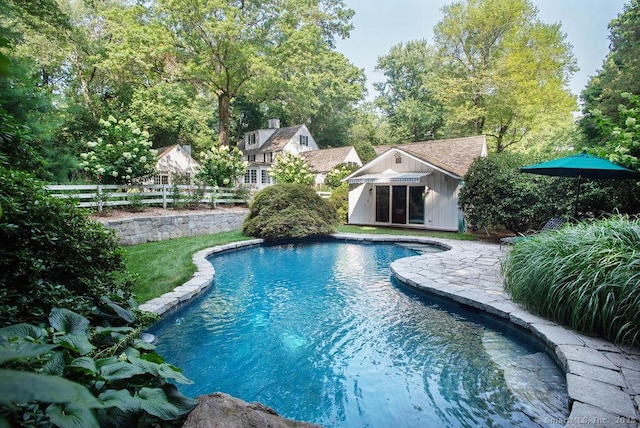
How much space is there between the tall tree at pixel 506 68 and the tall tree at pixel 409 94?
7.08m

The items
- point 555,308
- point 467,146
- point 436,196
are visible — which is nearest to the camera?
point 555,308

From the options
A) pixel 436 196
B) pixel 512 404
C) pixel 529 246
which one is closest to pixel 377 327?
pixel 512 404

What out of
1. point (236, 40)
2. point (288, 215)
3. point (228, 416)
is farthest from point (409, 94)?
point (228, 416)

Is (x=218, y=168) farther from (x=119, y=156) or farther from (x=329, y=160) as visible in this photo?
(x=329, y=160)

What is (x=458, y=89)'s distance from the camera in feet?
73.7

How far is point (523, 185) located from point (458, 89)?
1463 cm

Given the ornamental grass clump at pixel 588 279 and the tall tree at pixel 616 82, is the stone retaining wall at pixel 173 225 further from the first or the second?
the tall tree at pixel 616 82

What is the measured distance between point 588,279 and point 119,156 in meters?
12.7

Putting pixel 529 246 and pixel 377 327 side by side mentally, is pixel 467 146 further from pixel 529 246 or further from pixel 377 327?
pixel 377 327

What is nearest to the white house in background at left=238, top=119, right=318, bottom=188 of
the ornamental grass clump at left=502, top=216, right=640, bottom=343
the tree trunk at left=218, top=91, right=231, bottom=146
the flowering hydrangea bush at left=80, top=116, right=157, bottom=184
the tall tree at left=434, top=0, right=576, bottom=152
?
the tree trunk at left=218, top=91, right=231, bottom=146

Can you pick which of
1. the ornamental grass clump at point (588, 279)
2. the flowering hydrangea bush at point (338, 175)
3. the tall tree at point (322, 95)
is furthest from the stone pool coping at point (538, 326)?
the tall tree at point (322, 95)

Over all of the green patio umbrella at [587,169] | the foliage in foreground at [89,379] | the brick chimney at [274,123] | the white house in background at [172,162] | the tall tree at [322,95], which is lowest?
the foliage in foreground at [89,379]

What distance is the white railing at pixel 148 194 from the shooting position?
32.1 feet

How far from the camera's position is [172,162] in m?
24.3
